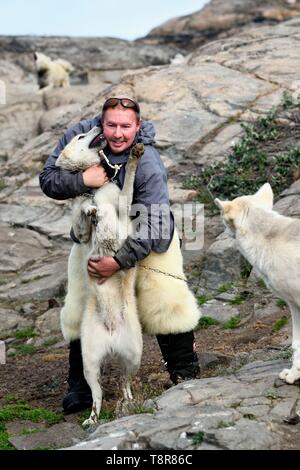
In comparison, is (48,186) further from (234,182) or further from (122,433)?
(234,182)

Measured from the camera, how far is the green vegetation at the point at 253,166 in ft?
40.9

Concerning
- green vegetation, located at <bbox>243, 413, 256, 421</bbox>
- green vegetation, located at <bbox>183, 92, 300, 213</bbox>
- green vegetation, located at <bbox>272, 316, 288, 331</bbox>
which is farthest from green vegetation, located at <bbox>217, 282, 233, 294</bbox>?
green vegetation, located at <bbox>243, 413, 256, 421</bbox>

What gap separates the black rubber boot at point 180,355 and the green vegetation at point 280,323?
1.71 meters

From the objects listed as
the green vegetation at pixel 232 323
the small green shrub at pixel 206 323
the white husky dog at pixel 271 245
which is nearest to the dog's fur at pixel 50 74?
the small green shrub at pixel 206 323

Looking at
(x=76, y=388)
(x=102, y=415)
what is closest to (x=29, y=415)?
(x=76, y=388)

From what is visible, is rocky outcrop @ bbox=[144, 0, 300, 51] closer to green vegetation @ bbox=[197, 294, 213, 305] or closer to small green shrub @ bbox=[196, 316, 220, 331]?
green vegetation @ bbox=[197, 294, 213, 305]

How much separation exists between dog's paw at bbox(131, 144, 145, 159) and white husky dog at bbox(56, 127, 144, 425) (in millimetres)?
38

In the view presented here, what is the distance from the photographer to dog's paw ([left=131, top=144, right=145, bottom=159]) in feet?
21.0

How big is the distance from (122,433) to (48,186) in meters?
2.48

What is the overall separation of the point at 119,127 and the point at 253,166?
6.53m

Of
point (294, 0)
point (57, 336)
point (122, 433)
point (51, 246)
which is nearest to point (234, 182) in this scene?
point (51, 246)

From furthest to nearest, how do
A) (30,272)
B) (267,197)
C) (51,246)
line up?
(51,246) < (30,272) < (267,197)

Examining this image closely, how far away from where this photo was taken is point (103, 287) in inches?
265

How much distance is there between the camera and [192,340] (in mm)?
7195
